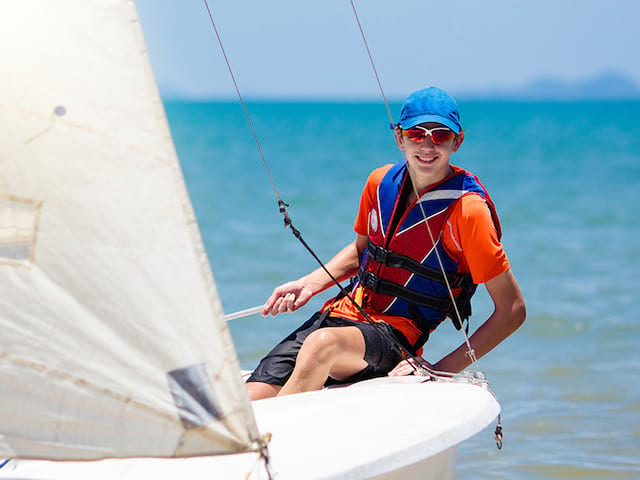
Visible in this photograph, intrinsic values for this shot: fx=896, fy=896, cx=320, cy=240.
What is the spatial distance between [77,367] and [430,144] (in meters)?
1.74

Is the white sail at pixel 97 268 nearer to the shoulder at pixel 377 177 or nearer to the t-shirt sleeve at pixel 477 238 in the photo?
the t-shirt sleeve at pixel 477 238

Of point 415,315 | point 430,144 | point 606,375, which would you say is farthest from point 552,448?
point 430,144

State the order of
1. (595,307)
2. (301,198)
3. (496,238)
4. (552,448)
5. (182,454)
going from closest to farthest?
1. (182,454)
2. (496,238)
3. (552,448)
4. (595,307)
5. (301,198)

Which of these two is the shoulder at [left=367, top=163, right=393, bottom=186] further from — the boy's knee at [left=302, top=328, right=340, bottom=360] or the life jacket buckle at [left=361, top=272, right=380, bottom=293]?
the boy's knee at [left=302, top=328, right=340, bottom=360]

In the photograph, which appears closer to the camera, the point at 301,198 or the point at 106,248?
the point at 106,248

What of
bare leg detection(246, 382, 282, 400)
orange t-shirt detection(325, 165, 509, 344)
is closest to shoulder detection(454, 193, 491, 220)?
orange t-shirt detection(325, 165, 509, 344)

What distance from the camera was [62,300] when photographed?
1983mm

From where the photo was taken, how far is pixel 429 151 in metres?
3.29

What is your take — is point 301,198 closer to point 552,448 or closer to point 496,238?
point 552,448

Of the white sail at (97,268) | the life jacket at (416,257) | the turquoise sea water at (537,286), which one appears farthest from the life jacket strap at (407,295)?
the white sail at (97,268)

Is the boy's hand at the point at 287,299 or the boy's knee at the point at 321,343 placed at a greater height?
the boy's hand at the point at 287,299

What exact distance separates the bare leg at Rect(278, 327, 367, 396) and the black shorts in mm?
98

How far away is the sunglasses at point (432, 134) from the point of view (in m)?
3.25

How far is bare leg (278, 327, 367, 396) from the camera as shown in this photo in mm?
3096
